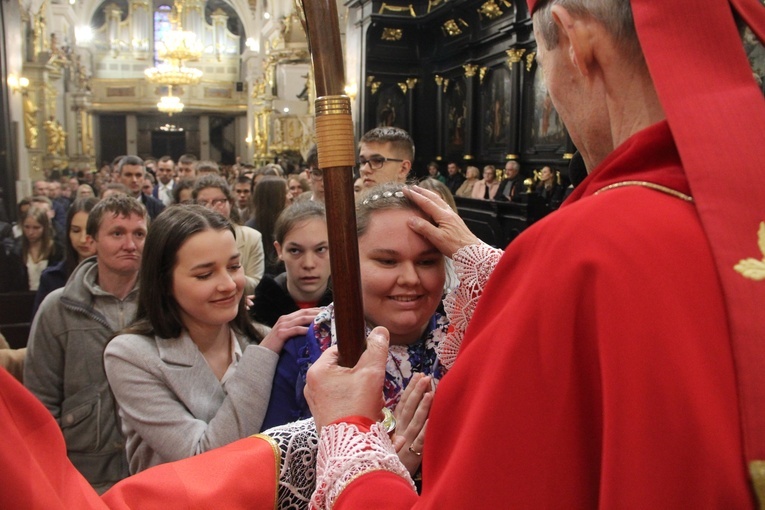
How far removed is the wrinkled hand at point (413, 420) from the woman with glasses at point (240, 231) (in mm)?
2912

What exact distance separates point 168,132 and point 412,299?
117 feet

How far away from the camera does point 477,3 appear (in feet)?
41.0

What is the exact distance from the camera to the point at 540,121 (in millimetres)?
11383

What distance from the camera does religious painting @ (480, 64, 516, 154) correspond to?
486 inches

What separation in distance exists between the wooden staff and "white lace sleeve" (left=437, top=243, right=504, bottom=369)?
1.46 ft

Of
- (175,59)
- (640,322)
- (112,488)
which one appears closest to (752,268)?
(640,322)

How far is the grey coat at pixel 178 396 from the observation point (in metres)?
1.84

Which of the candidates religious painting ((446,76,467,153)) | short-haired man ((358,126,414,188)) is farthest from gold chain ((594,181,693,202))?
religious painting ((446,76,467,153))

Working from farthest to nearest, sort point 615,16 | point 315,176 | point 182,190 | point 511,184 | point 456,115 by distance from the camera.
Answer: point 456,115, point 511,184, point 182,190, point 315,176, point 615,16

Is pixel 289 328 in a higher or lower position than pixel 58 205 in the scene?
lower

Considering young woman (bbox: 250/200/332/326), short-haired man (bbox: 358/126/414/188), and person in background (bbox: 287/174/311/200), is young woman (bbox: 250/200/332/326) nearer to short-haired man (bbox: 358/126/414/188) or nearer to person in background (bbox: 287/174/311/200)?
short-haired man (bbox: 358/126/414/188)

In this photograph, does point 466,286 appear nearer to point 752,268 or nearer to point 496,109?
point 752,268

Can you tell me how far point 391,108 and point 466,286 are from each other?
13426 millimetres

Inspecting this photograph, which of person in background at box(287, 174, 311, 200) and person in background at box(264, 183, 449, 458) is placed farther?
person in background at box(287, 174, 311, 200)
